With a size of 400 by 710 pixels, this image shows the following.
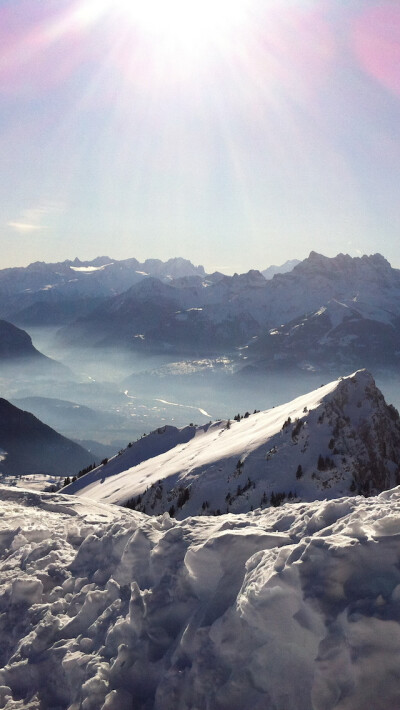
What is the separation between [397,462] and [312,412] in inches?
463

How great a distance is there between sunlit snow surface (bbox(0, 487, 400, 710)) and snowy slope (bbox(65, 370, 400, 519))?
1217 inches

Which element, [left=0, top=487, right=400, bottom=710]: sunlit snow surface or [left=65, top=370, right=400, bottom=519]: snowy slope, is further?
[left=65, top=370, right=400, bottom=519]: snowy slope

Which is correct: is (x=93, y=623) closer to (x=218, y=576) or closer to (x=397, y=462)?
(x=218, y=576)

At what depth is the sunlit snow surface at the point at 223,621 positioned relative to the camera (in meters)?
7.01

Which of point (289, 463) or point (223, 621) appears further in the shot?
point (289, 463)

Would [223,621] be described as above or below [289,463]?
above

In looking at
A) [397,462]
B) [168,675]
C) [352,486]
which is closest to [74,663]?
[168,675]

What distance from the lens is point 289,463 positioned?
150ft

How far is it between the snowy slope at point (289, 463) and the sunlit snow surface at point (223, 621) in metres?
30.9

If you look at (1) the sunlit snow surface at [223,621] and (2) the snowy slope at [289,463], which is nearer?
(1) the sunlit snow surface at [223,621]

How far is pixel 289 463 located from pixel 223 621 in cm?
3882

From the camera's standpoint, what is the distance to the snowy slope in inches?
1702

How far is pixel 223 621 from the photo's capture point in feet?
27.2

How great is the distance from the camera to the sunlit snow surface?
7008 millimetres
